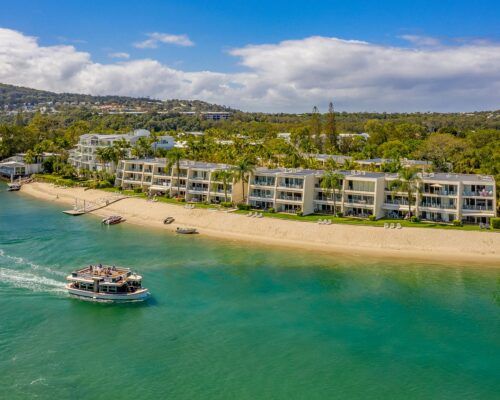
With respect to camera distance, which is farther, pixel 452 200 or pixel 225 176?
pixel 225 176

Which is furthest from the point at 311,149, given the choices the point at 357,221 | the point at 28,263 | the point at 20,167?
the point at 28,263

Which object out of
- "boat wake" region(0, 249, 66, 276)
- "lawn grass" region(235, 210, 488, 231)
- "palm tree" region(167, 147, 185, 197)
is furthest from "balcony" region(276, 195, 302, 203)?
"boat wake" region(0, 249, 66, 276)

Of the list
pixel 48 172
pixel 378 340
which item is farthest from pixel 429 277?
pixel 48 172

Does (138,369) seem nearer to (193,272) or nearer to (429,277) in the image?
(193,272)

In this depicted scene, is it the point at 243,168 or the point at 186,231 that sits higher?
the point at 243,168

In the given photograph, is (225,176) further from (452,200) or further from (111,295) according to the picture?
(111,295)

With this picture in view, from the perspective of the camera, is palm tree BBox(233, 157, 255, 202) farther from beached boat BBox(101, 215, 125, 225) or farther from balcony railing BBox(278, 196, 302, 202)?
beached boat BBox(101, 215, 125, 225)
